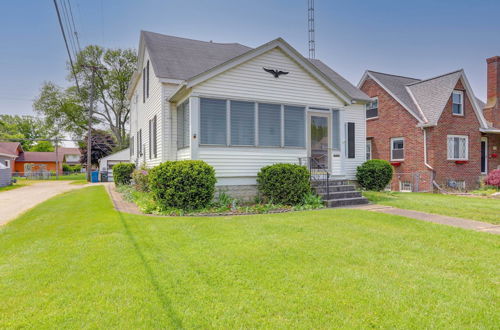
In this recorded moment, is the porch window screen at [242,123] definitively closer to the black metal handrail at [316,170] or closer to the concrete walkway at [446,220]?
the black metal handrail at [316,170]

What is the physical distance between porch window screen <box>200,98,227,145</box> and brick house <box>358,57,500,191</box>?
478 inches

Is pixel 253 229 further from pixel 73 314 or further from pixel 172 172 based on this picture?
pixel 73 314

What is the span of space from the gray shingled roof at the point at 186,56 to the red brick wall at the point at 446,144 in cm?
564

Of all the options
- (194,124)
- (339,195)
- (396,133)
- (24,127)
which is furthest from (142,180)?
(24,127)

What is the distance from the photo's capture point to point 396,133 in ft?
58.1

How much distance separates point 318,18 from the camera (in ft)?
69.7

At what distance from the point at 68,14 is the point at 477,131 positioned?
20178mm

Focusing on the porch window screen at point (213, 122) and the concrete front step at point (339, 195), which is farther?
the concrete front step at point (339, 195)

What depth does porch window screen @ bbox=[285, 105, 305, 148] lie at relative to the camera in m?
9.98

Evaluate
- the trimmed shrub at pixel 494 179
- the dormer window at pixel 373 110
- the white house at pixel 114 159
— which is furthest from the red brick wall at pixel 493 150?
the white house at pixel 114 159

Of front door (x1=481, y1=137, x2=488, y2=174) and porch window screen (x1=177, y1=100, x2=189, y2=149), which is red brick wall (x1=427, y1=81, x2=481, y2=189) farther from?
porch window screen (x1=177, y1=100, x2=189, y2=149)

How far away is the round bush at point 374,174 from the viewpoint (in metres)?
12.4

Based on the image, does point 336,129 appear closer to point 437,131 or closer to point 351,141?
point 351,141

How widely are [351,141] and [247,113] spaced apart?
540 centimetres
